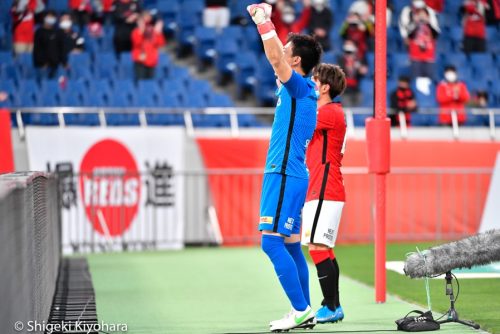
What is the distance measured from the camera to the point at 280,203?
7.85 metres

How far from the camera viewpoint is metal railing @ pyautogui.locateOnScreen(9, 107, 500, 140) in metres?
18.1

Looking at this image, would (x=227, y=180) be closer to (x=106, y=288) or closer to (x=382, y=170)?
(x=106, y=288)

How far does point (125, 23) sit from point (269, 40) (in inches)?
524

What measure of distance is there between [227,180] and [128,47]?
14.2 ft

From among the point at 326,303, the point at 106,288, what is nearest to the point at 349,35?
the point at 106,288

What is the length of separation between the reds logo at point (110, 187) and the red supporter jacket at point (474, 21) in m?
9.90

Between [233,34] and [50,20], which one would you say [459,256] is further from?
[233,34]

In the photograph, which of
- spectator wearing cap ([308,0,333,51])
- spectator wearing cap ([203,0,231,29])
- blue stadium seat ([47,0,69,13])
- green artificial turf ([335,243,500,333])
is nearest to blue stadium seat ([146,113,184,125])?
blue stadium seat ([47,0,69,13])

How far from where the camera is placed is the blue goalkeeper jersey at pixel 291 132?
310 inches

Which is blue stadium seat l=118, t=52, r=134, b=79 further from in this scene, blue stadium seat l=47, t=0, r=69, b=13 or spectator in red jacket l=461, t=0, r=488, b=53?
spectator in red jacket l=461, t=0, r=488, b=53

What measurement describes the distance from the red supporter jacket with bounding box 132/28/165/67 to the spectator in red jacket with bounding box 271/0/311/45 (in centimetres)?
244

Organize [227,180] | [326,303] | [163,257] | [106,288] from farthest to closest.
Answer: [227,180]
[163,257]
[106,288]
[326,303]

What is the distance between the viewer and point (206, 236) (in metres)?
17.6

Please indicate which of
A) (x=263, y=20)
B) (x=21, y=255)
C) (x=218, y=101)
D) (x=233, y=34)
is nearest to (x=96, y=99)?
(x=218, y=101)
